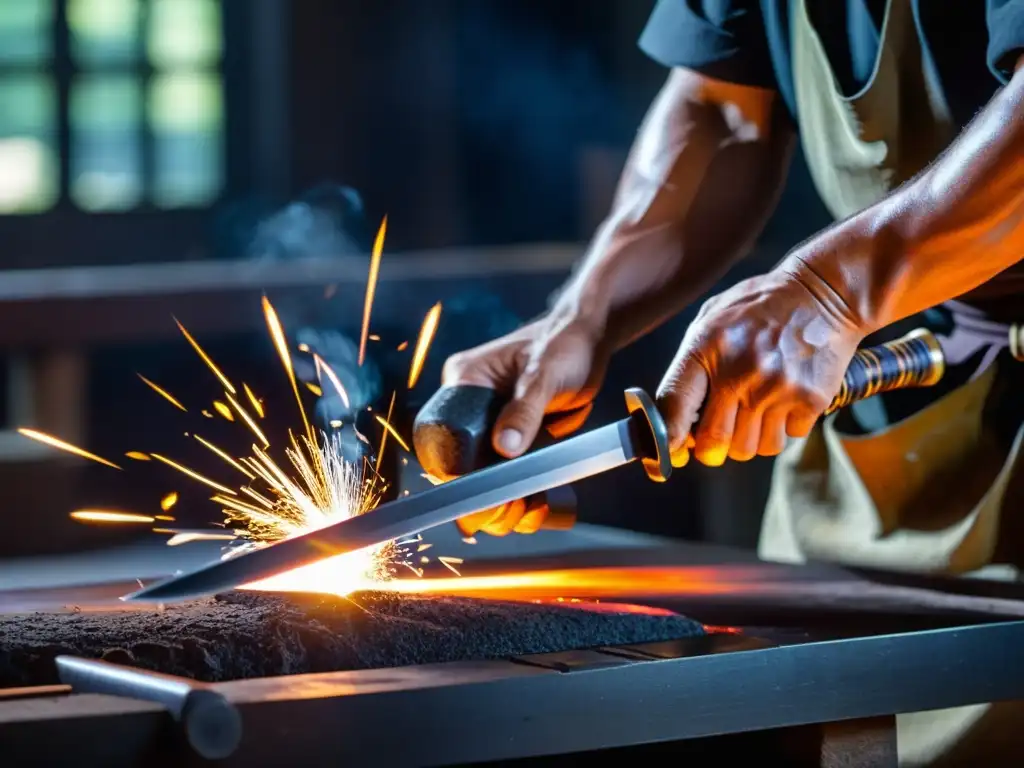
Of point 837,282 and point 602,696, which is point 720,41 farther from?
point 602,696

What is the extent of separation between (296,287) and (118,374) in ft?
5.76

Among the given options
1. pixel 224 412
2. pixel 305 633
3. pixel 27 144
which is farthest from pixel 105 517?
pixel 27 144

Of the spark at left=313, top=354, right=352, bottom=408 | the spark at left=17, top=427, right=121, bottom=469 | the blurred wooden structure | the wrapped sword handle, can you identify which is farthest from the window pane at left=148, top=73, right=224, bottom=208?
the wrapped sword handle

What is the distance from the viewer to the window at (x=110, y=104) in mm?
5535

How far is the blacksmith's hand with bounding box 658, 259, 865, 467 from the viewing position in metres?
1.32

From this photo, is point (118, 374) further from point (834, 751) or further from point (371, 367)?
point (834, 751)

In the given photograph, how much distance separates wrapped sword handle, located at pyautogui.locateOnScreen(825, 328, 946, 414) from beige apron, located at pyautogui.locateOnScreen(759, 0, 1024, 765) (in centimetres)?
13

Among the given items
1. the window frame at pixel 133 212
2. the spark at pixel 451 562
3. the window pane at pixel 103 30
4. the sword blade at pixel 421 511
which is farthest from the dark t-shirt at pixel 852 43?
→ the window pane at pixel 103 30

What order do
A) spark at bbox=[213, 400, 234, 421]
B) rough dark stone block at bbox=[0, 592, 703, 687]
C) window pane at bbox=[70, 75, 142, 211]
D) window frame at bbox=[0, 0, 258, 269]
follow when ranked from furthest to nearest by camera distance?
window pane at bbox=[70, 75, 142, 211], window frame at bbox=[0, 0, 258, 269], spark at bbox=[213, 400, 234, 421], rough dark stone block at bbox=[0, 592, 703, 687]

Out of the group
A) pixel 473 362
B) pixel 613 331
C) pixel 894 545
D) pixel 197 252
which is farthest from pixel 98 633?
pixel 197 252

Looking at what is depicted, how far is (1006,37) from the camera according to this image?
137 cm

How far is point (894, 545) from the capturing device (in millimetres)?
1691

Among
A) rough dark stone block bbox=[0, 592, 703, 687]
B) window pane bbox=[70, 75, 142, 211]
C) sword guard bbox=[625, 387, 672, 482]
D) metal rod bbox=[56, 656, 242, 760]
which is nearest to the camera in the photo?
metal rod bbox=[56, 656, 242, 760]

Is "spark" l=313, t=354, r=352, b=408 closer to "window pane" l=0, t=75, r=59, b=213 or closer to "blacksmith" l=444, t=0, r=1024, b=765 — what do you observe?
"blacksmith" l=444, t=0, r=1024, b=765
